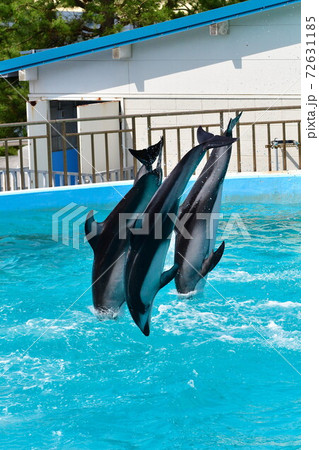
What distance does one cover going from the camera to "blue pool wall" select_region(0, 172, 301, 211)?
336 inches

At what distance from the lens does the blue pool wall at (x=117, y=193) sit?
852 cm

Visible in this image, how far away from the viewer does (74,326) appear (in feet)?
15.8

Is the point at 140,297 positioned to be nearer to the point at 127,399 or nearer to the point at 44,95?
the point at 127,399

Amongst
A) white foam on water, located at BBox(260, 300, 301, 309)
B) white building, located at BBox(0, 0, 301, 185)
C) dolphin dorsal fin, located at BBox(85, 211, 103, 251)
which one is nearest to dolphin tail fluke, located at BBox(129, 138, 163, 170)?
dolphin dorsal fin, located at BBox(85, 211, 103, 251)

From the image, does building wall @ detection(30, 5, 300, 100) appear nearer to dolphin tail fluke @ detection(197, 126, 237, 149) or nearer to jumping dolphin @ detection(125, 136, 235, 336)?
dolphin tail fluke @ detection(197, 126, 237, 149)

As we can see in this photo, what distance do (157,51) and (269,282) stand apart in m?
5.93

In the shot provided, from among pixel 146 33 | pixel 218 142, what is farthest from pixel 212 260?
pixel 146 33

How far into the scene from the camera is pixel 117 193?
8719 mm

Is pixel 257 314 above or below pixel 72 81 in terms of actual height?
below

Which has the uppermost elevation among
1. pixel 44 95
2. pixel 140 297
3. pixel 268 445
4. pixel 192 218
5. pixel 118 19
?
pixel 118 19

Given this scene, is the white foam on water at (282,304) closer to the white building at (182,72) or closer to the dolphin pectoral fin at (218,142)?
the dolphin pectoral fin at (218,142)

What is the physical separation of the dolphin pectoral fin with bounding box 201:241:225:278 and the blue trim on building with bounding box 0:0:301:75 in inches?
257

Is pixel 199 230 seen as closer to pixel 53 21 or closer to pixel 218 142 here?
pixel 218 142

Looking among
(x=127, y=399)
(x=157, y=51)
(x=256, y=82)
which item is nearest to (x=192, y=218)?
(x=127, y=399)
